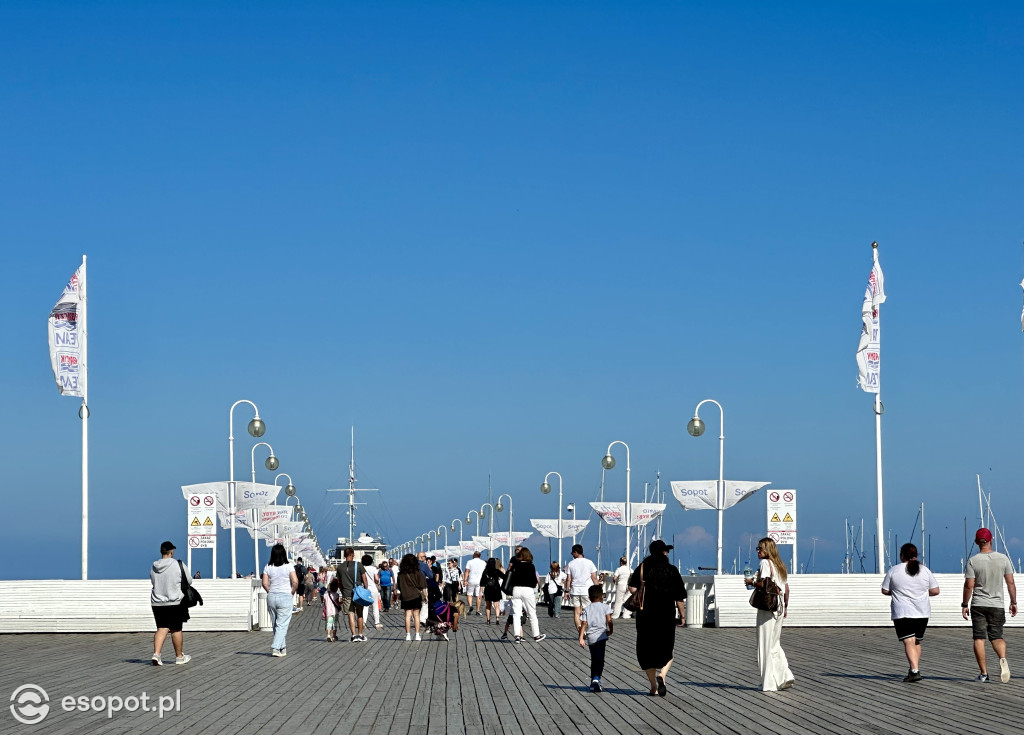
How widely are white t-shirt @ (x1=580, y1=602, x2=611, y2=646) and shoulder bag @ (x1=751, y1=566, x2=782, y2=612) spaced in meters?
1.69

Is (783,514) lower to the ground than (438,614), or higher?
higher

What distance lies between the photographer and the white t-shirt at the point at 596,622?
1521 cm

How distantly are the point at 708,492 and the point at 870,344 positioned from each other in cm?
526

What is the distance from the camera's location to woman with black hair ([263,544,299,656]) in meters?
21.1

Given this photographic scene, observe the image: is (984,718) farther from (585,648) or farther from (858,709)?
(585,648)

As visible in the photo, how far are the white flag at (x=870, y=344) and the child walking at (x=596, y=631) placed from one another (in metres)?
14.7

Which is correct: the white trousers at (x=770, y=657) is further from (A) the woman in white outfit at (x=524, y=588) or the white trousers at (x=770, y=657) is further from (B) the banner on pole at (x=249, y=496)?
(B) the banner on pole at (x=249, y=496)

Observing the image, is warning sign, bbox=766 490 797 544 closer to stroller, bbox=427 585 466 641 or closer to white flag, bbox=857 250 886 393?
white flag, bbox=857 250 886 393

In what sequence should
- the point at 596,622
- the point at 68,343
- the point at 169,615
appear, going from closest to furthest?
the point at 596,622 < the point at 169,615 < the point at 68,343

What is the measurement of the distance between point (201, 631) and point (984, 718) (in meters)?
19.0

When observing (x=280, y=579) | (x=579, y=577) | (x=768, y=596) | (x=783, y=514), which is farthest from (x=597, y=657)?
(x=783, y=514)

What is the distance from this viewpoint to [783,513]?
2680 cm

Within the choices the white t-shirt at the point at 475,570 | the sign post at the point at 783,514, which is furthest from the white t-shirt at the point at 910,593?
the white t-shirt at the point at 475,570

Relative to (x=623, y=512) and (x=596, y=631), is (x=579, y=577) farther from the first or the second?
→ (x=623, y=512)
